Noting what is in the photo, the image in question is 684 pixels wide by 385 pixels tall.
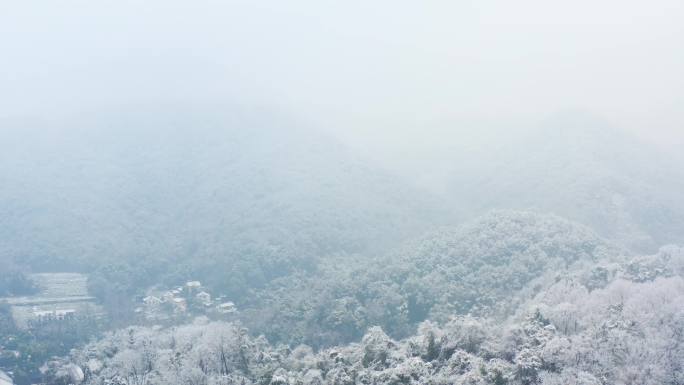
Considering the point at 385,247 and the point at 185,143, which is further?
the point at 185,143

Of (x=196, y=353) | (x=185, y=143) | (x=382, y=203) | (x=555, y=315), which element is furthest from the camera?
(x=185, y=143)

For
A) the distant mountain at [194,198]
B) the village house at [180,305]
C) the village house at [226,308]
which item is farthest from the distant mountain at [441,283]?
the distant mountain at [194,198]

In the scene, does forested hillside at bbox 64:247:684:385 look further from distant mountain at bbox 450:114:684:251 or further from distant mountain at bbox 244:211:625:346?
distant mountain at bbox 450:114:684:251

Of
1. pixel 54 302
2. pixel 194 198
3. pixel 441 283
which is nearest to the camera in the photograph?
pixel 441 283

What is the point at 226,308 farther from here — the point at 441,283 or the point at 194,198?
the point at 194,198

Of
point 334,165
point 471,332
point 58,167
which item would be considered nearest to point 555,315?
point 471,332

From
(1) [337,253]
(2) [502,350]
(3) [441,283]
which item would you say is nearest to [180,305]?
(1) [337,253]

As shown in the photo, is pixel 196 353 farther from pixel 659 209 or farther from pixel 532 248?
pixel 659 209
